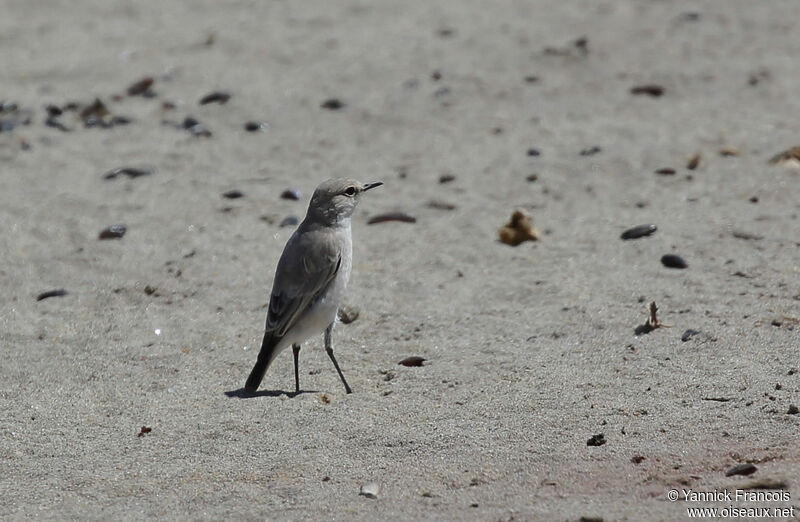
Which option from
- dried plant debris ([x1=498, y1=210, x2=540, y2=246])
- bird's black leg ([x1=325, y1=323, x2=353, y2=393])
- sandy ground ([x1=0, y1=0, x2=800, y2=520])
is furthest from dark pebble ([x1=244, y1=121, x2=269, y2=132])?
bird's black leg ([x1=325, y1=323, x2=353, y2=393])

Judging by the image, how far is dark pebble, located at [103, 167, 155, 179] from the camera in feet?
33.7

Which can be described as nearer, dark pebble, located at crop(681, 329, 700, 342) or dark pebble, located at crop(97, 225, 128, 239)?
dark pebble, located at crop(681, 329, 700, 342)

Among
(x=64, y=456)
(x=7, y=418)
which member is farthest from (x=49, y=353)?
(x=64, y=456)

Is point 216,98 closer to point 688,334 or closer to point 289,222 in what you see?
point 289,222

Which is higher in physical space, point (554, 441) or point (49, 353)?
point (554, 441)

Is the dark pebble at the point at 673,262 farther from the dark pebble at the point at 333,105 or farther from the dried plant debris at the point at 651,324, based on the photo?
the dark pebble at the point at 333,105

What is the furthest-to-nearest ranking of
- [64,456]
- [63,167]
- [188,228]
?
[63,167] → [188,228] → [64,456]

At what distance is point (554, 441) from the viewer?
5.44m

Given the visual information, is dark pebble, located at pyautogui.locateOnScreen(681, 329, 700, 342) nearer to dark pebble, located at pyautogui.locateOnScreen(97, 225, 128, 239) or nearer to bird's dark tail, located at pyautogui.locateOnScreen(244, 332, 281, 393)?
bird's dark tail, located at pyautogui.locateOnScreen(244, 332, 281, 393)

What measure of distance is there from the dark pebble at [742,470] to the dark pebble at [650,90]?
23.4 feet

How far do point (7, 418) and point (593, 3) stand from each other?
9.78m

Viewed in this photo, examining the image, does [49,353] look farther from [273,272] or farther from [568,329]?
[568,329]

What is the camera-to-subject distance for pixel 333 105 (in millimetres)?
11516

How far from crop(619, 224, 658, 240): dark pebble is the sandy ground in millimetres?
60
